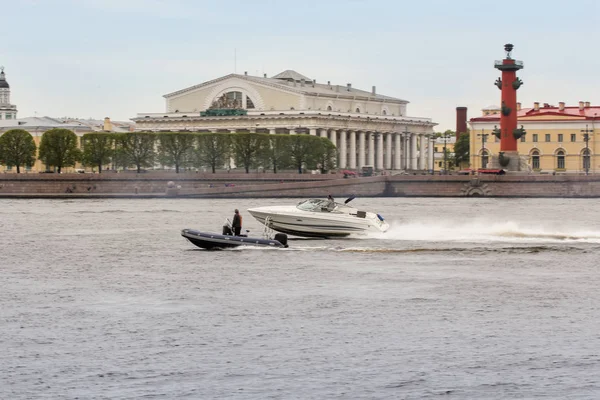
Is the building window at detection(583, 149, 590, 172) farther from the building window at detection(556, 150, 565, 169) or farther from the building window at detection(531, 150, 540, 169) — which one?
the building window at detection(531, 150, 540, 169)

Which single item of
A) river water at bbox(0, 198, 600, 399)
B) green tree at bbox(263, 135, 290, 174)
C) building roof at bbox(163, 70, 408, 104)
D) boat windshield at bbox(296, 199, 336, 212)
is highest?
building roof at bbox(163, 70, 408, 104)

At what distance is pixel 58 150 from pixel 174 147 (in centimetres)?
861

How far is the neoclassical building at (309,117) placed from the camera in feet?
407

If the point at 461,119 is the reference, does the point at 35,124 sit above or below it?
below

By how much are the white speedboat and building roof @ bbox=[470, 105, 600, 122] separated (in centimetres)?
7282

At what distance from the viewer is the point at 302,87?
12888 cm

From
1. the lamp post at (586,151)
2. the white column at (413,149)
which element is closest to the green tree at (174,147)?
the lamp post at (586,151)

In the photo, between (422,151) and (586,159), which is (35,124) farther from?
(586,159)

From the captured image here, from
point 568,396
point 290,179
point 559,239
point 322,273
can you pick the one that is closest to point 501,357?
point 568,396

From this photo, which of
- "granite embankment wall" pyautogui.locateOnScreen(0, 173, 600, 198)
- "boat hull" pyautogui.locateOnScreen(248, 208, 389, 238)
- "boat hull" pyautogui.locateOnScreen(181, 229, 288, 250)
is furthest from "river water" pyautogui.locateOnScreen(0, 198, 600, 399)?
"granite embankment wall" pyautogui.locateOnScreen(0, 173, 600, 198)

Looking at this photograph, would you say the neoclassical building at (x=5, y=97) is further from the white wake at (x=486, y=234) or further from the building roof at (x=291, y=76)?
the white wake at (x=486, y=234)

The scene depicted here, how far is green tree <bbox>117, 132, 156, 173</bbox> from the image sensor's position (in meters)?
100

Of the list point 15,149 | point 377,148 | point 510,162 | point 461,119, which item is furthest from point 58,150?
point 461,119

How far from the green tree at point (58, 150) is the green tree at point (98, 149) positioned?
5.05 feet
